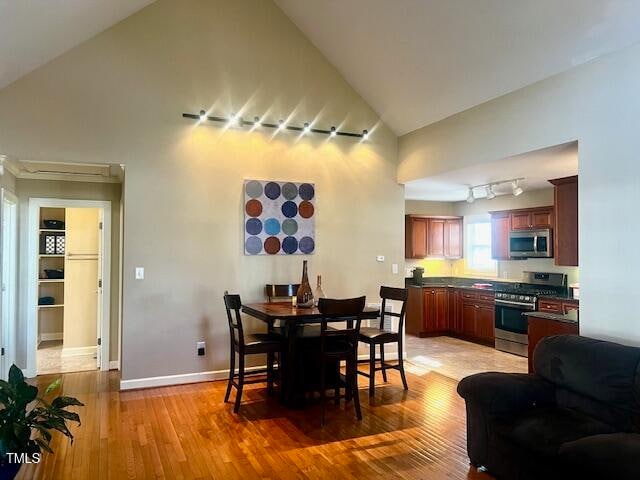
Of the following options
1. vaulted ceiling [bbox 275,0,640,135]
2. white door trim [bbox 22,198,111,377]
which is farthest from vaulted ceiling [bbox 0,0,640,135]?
white door trim [bbox 22,198,111,377]

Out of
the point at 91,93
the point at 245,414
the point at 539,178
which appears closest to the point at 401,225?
the point at 539,178

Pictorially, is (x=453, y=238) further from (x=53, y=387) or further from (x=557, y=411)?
(x=53, y=387)

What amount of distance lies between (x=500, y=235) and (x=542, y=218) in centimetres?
82

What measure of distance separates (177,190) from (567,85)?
374 cm

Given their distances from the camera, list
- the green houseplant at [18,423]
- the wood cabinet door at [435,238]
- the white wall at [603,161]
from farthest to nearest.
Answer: the wood cabinet door at [435,238] < the white wall at [603,161] < the green houseplant at [18,423]

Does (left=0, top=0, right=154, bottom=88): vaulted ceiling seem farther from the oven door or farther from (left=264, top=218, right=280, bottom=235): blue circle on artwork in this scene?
the oven door

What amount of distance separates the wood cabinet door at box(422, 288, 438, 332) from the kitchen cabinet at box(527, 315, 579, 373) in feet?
10.5

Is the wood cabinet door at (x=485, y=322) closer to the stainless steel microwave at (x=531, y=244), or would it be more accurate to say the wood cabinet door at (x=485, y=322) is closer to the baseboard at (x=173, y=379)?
the stainless steel microwave at (x=531, y=244)

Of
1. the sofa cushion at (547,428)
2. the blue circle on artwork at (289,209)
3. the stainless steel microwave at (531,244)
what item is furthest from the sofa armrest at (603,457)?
the stainless steel microwave at (531,244)

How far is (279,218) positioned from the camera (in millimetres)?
5430

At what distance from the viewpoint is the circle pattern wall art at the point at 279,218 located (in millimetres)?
5293

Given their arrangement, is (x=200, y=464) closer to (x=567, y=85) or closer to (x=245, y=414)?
(x=245, y=414)

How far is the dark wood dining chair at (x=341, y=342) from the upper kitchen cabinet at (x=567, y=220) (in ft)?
6.57

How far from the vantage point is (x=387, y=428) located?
3.73 meters
